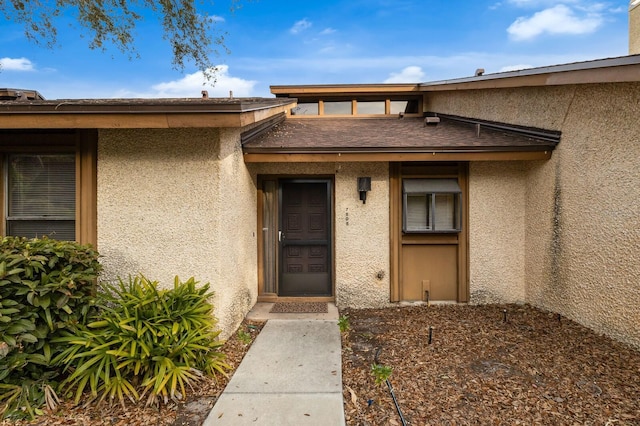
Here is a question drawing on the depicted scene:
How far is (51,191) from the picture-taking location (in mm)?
4758

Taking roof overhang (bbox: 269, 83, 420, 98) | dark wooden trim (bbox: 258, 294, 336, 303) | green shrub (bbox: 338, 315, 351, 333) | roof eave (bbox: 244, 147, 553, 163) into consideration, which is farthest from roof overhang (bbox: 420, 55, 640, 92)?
dark wooden trim (bbox: 258, 294, 336, 303)

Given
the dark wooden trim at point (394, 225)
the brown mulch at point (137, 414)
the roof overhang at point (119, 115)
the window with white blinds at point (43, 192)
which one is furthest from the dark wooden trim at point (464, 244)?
the window with white blinds at point (43, 192)

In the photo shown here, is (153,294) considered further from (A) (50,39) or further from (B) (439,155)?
(A) (50,39)

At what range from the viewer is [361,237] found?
6391mm

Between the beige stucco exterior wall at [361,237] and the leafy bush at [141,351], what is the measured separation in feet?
9.58

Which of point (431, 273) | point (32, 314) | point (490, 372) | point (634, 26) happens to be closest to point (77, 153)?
point (32, 314)

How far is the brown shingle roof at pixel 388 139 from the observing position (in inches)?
232

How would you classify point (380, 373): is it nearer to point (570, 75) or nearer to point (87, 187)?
point (87, 187)

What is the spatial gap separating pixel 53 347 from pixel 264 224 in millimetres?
3748

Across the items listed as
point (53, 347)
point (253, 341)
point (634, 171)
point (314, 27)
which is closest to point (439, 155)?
point (634, 171)

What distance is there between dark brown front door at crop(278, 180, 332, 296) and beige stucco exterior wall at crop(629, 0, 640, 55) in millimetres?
9418

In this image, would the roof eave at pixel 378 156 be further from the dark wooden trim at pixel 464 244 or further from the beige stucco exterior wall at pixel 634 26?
the beige stucco exterior wall at pixel 634 26

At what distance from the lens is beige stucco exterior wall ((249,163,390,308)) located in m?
6.38

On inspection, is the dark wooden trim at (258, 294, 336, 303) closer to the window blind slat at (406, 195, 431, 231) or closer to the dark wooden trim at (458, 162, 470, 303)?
the window blind slat at (406, 195, 431, 231)
